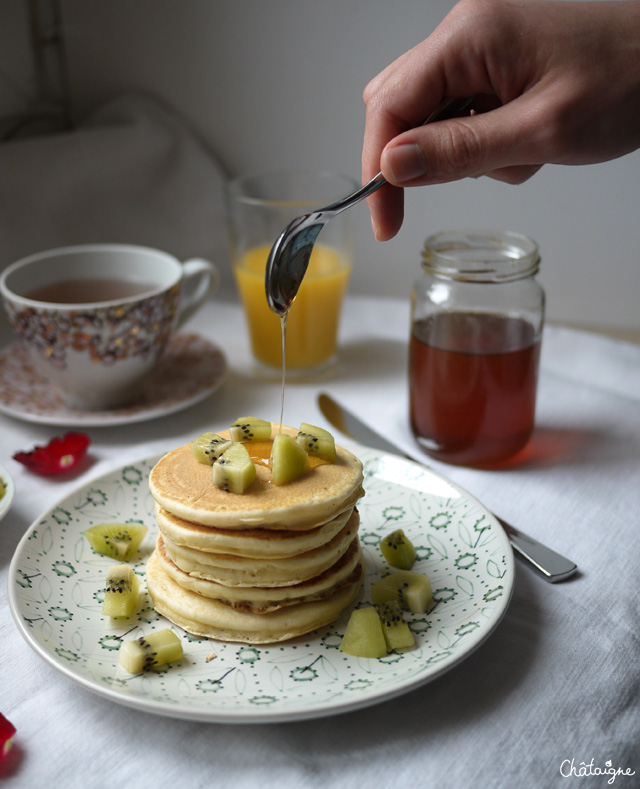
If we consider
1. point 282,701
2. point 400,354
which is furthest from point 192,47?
point 282,701

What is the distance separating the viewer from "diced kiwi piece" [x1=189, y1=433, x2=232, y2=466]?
57.5 inches

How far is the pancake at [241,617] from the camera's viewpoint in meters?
1.36

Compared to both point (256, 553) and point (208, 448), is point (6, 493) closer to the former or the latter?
point (208, 448)

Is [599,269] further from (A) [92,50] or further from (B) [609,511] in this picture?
(A) [92,50]

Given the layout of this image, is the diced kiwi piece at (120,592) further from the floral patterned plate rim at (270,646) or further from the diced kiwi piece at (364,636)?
the diced kiwi piece at (364,636)

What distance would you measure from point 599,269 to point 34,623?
7.65 feet

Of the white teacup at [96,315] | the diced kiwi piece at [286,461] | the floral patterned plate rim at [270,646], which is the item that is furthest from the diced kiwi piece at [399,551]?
the white teacup at [96,315]

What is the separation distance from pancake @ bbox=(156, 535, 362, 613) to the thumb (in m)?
0.75

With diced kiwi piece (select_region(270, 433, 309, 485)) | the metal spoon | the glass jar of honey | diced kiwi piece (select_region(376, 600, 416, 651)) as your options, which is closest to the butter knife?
the glass jar of honey

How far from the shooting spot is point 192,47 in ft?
9.96

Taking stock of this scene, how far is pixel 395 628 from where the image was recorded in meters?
1.33

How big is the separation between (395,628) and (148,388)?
4.21 ft

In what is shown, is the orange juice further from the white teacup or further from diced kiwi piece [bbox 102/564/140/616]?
diced kiwi piece [bbox 102/564/140/616]

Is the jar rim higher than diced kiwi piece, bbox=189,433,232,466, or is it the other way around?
the jar rim
